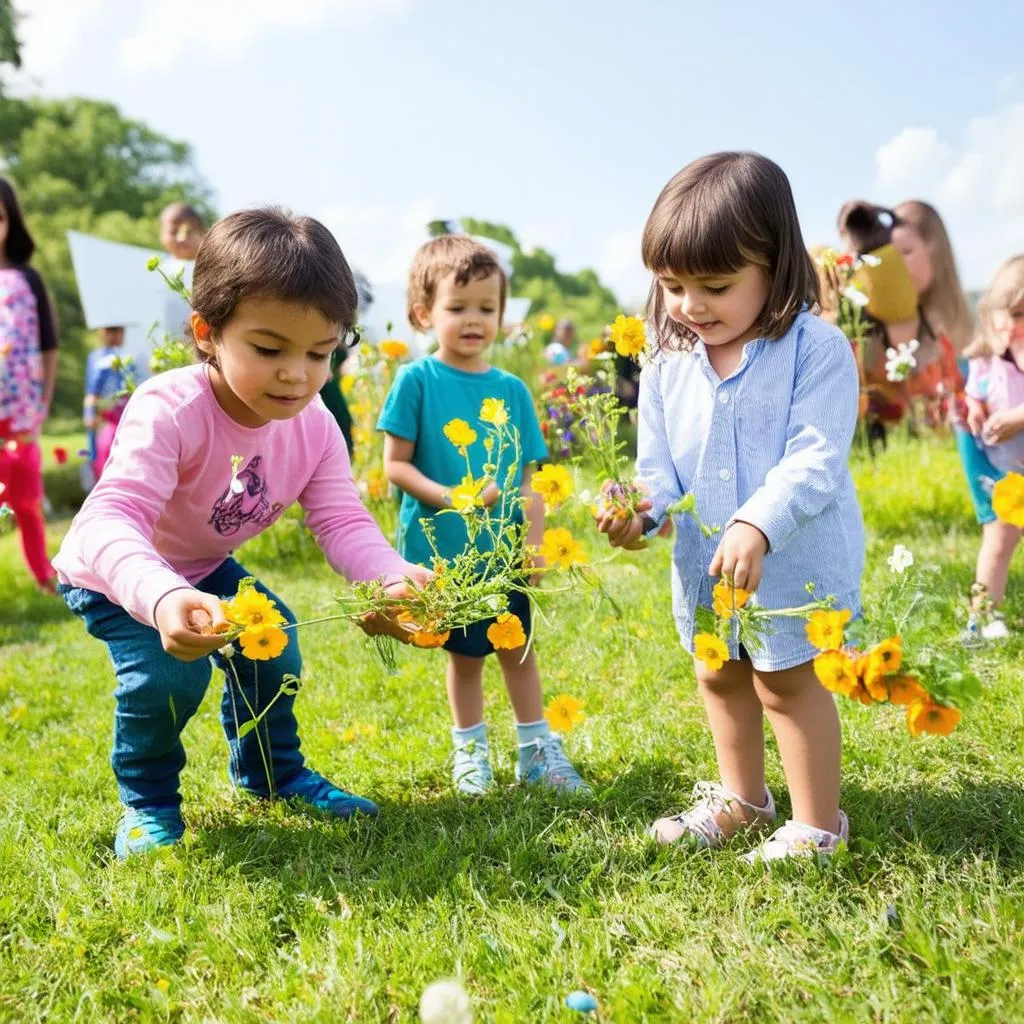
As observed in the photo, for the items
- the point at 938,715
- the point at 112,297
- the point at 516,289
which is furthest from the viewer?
the point at 516,289

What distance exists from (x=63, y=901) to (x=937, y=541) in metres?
3.42

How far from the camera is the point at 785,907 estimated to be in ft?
5.18

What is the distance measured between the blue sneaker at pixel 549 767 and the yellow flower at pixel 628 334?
94 centimetres

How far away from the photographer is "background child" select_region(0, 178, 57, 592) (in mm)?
4609

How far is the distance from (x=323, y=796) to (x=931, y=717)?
133cm

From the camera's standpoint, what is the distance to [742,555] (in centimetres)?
152

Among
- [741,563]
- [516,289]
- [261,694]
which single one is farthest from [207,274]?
[516,289]

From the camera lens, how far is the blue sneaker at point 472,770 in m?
2.19

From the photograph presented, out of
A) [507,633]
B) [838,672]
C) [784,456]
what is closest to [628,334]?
[784,456]

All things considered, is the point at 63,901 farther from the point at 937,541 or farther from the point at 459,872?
the point at 937,541

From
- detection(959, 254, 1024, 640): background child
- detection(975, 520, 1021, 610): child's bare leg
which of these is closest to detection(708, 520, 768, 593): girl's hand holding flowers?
detection(959, 254, 1024, 640): background child

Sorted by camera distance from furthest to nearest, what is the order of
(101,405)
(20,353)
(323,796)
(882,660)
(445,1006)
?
(101,405) < (20,353) < (323,796) < (882,660) < (445,1006)

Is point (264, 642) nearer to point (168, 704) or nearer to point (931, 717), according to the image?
point (168, 704)

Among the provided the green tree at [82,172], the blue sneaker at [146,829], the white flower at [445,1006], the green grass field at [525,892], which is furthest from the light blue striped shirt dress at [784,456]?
the green tree at [82,172]
